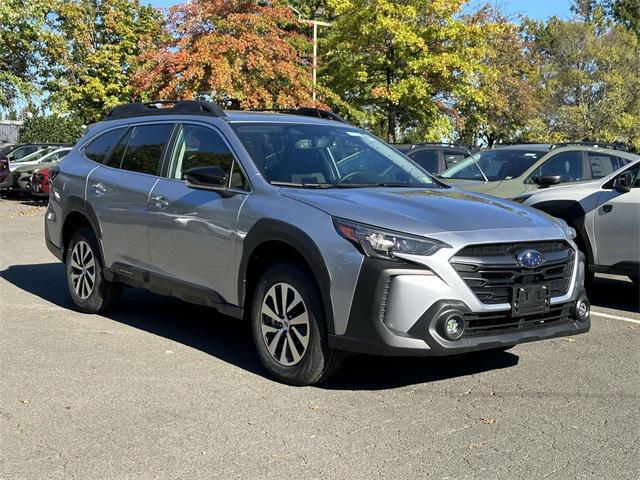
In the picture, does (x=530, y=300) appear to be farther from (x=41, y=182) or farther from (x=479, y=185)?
(x=41, y=182)

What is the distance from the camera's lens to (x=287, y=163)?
5582mm

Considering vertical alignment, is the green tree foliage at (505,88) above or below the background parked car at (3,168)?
above

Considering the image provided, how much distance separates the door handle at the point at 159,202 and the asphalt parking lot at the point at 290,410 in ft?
3.66

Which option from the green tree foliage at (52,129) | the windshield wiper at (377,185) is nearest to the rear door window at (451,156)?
the windshield wiper at (377,185)

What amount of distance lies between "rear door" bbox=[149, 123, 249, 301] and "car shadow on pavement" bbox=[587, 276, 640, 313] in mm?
4620

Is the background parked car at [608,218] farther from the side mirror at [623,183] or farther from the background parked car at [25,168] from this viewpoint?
the background parked car at [25,168]

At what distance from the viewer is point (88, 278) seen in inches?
280

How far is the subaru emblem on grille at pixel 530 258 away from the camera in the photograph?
470 cm

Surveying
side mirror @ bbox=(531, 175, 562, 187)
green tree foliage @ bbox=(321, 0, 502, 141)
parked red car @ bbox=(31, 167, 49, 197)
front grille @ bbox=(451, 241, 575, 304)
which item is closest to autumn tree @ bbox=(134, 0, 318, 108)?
green tree foliage @ bbox=(321, 0, 502, 141)

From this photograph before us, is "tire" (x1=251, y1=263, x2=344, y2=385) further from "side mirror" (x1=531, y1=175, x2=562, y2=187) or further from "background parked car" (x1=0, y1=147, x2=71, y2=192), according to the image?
"background parked car" (x1=0, y1=147, x2=71, y2=192)

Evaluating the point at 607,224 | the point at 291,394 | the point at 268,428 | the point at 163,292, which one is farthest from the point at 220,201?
the point at 607,224

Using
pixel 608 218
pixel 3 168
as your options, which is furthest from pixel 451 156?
pixel 3 168

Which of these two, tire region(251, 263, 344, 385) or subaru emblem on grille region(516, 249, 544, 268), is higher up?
subaru emblem on grille region(516, 249, 544, 268)

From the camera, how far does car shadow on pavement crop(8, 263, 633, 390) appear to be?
529 centimetres
